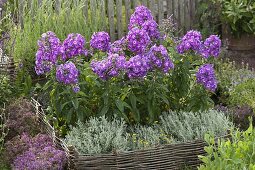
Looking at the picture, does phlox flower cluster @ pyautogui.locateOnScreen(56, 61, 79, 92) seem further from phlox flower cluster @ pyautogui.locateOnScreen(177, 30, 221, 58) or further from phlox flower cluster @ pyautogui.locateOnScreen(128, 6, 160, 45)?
phlox flower cluster @ pyautogui.locateOnScreen(177, 30, 221, 58)

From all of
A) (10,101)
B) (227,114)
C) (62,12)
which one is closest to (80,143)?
(10,101)

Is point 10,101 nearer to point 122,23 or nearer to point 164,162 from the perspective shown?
point 164,162

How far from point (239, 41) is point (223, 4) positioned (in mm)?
657

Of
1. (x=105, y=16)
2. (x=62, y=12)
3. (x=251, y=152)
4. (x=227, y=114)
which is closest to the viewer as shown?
(x=251, y=152)

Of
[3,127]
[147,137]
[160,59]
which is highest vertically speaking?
[160,59]

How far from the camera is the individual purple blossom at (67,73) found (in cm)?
560

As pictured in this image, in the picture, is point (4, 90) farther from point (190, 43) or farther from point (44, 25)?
point (190, 43)

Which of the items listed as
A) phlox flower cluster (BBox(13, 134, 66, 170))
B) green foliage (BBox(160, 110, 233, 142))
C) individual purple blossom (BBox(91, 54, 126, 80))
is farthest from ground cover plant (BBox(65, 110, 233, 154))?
individual purple blossom (BBox(91, 54, 126, 80))

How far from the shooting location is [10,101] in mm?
6773

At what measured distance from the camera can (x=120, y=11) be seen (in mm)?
9359

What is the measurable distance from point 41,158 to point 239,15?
5004 mm

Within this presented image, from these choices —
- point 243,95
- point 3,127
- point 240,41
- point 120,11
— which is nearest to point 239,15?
point 240,41

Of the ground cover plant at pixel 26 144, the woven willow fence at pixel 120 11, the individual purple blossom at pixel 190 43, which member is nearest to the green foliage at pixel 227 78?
the woven willow fence at pixel 120 11

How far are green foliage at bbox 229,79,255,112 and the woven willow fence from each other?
1931 mm
